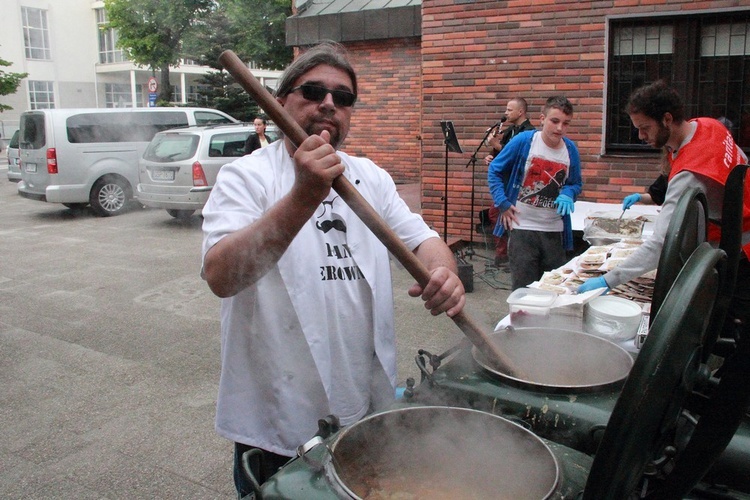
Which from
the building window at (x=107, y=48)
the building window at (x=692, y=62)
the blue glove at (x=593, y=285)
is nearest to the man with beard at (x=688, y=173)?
the blue glove at (x=593, y=285)

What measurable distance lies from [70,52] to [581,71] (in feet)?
18.1

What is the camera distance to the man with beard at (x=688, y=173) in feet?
8.79

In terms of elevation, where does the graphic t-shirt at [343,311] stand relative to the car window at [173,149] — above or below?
below

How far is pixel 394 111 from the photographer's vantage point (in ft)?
37.7

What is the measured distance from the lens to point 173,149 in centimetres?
833

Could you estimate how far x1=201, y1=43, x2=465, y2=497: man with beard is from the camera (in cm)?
159

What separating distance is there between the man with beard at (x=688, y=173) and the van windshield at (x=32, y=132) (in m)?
8.37

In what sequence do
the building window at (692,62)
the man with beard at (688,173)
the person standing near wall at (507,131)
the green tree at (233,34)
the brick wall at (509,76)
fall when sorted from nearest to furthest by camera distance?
the green tree at (233,34), the man with beard at (688,173), the person standing near wall at (507,131), the building window at (692,62), the brick wall at (509,76)

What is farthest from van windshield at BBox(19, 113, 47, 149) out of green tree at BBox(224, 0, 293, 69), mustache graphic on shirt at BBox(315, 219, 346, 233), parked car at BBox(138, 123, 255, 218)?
mustache graphic on shirt at BBox(315, 219, 346, 233)

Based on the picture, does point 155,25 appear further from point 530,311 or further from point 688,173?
point 688,173

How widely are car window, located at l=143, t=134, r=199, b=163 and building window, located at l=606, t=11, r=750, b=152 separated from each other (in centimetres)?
540

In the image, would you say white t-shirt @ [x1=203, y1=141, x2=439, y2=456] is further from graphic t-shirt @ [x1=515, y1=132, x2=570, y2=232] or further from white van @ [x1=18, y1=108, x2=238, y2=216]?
white van @ [x1=18, y1=108, x2=238, y2=216]

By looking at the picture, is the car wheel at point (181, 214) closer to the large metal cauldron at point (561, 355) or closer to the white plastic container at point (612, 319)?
the white plastic container at point (612, 319)

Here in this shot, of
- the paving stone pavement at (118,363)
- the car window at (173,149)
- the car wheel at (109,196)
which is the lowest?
the paving stone pavement at (118,363)
